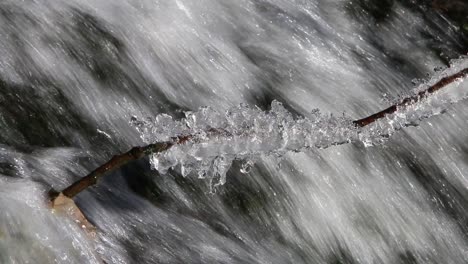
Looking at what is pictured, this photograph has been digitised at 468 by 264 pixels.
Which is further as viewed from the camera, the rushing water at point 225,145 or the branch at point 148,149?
the rushing water at point 225,145

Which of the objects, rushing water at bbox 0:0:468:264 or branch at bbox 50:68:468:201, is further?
rushing water at bbox 0:0:468:264

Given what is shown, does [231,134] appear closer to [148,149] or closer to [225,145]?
[225,145]

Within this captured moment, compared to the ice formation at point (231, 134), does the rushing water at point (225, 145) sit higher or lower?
lower

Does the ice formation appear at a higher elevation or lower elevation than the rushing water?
higher

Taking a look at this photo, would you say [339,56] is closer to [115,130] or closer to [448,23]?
[448,23]

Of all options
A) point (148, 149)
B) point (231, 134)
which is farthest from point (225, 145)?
point (148, 149)

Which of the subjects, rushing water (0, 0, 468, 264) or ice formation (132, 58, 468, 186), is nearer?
ice formation (132, 58, 468, 186)
